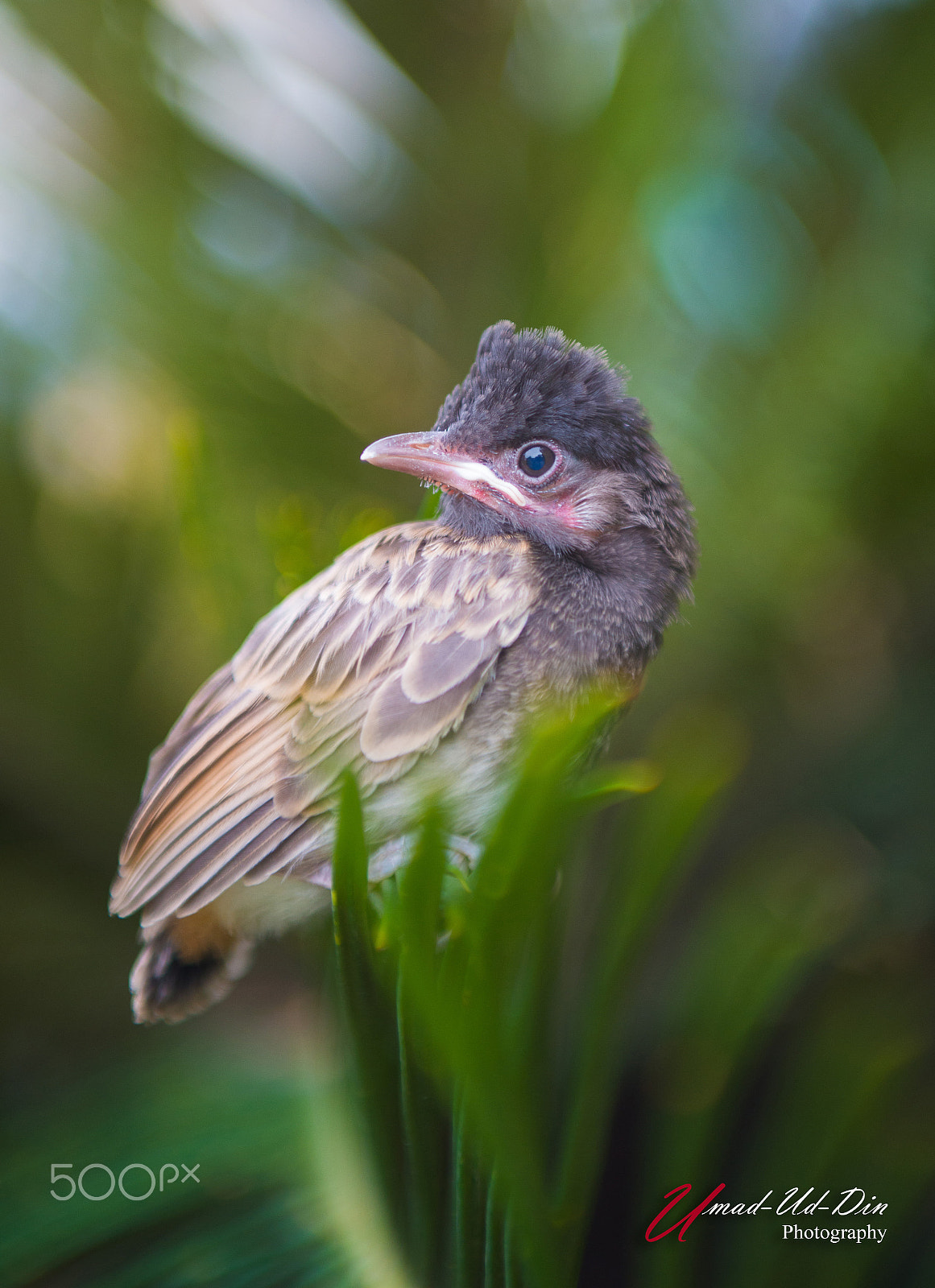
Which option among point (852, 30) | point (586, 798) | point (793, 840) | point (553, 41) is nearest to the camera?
point (586, 798)

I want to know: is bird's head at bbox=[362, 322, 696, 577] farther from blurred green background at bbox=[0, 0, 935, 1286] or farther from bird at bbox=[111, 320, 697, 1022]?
blurred green background at bbox=[0, 0, 935, 1286]

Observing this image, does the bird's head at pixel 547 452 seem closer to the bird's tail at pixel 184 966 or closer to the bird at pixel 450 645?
the bird at pixel 450 645

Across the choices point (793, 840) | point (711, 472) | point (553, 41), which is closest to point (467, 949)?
point (711, 472)

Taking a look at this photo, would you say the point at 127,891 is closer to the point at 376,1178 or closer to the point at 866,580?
the point at 376,1178
